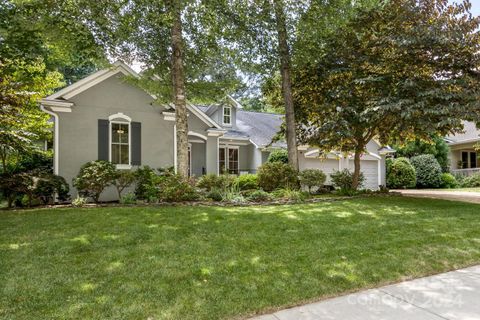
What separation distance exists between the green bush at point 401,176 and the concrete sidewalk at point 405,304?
17941 mm

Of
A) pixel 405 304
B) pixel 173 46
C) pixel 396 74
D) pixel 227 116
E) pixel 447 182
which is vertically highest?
pixel 173 46

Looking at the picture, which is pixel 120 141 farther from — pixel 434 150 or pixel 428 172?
pixel 434 150

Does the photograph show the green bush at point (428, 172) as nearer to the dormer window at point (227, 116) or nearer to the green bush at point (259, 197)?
the dormer window at point (227, 116)

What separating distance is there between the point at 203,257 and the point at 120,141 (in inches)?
354

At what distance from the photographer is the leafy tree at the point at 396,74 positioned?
10.3m

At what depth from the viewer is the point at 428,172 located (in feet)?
70.2

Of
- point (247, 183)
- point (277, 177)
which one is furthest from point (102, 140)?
point (277, 177)

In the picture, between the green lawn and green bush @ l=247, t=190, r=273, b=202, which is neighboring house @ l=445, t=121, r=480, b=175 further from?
green bush @ l=247, t=190, r=273, b=202

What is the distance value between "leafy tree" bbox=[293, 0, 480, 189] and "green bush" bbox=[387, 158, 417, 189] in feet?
27.3

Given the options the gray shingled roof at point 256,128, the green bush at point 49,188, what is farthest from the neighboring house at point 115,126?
the gray shingled roof at point 256,128

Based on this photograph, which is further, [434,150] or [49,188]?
[434,150]

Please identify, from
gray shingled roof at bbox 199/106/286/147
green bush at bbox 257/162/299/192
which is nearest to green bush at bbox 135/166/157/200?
green bush at bbox 257/162/299/192

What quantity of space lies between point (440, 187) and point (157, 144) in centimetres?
1881

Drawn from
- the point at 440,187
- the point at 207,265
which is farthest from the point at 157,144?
the point at 440,187
